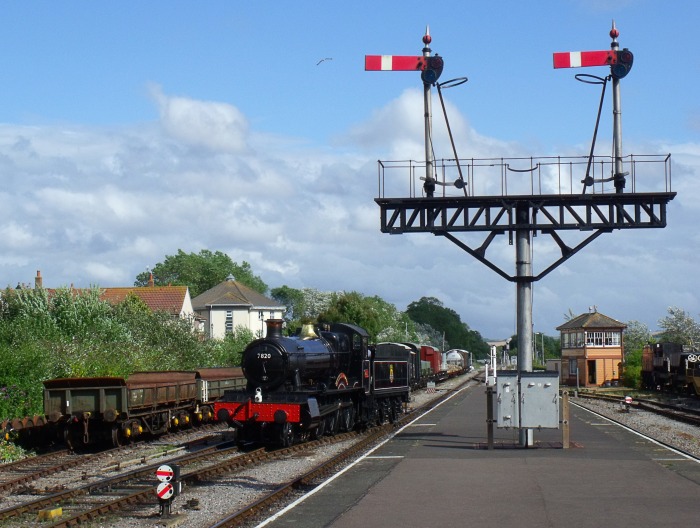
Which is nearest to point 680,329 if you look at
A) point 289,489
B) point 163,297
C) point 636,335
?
point 636,335

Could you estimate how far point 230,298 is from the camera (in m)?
88.2

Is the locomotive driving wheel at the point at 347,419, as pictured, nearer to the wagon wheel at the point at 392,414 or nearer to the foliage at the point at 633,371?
the wagon wheel at the point at 392,414

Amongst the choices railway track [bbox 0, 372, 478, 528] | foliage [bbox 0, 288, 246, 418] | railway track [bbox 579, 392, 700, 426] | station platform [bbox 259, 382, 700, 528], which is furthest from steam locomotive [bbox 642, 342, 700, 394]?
railway track [bbox 0, 372, 478, 528]

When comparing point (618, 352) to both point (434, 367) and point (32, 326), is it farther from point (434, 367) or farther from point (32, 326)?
point (32, 326)

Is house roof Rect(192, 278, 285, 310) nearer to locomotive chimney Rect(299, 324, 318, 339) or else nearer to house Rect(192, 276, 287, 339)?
house Rect(192, 276, 287, 339)

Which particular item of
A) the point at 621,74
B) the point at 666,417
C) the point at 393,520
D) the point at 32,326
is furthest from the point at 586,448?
the point at 32,326

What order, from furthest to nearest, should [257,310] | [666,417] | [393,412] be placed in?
[257,310] < [666,417] < [393,412]

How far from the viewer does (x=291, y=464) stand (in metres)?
18.8

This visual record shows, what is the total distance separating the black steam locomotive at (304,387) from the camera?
70.2ft

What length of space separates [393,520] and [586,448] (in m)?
10.3

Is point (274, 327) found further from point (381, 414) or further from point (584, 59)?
point (584, 59)

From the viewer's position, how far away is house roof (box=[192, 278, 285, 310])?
3450 inches

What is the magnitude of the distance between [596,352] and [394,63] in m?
61.9

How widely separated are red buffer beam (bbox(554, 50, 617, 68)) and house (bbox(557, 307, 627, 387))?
5941 cm
